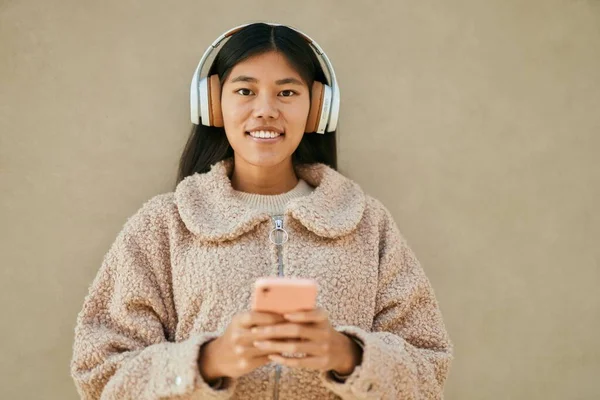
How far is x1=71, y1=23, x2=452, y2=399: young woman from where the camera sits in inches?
46.1

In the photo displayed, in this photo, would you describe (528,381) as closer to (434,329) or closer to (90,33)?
(434,329)

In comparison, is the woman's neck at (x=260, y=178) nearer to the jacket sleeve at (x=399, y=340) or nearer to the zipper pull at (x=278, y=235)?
the zipper pull at (x=278, y=235)

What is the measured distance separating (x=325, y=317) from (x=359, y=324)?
29cm

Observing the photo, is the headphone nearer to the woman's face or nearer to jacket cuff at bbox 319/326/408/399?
the woman's face

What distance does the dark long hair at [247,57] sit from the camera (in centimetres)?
137

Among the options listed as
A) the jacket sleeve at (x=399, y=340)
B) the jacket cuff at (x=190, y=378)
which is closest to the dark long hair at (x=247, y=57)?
the jacket sleeve at (x=399, y=340)

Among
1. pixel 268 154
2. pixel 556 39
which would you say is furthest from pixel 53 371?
pixel 556 39

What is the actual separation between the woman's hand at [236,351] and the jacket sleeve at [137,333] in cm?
3

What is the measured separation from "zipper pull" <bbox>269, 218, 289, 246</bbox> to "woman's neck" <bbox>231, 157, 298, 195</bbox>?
6.1 inches

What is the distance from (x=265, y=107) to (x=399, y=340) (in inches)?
22.9

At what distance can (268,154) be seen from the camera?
4.42 feet

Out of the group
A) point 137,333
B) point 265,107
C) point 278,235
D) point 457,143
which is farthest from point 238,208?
point 457,143

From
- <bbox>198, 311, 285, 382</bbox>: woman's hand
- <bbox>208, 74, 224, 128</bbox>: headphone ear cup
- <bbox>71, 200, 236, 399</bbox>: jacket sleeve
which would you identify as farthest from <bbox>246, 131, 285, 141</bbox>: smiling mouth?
<bbox>198, 311, 285, 382</bbox>: woman's hand

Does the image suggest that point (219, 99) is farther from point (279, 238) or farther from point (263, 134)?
point (279, 238)
